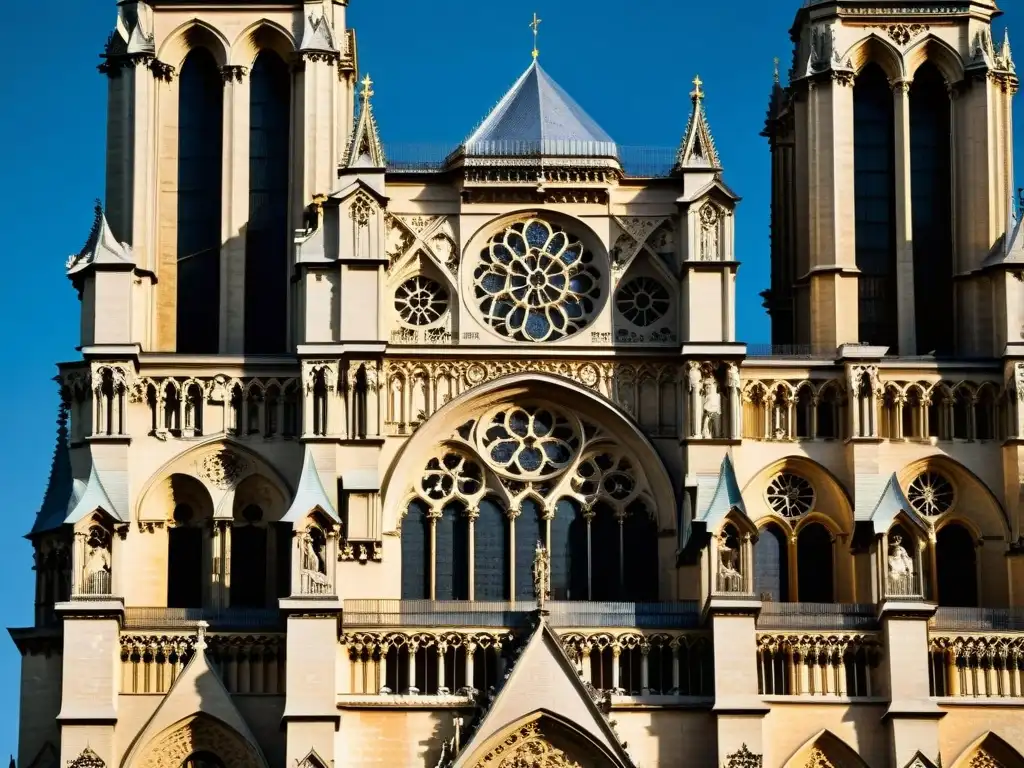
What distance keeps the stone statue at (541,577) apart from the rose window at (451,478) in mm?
1838

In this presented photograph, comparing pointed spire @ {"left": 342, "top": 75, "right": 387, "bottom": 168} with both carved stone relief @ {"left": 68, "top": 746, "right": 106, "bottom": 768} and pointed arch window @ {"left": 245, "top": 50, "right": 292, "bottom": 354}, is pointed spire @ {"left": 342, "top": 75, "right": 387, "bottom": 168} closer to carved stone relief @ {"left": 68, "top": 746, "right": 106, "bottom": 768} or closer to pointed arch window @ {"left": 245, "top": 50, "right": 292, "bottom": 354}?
pointed arch window @ {"left": 245, "top": 50, "right": 292, "bottom": 354}

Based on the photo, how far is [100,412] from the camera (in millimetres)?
52406

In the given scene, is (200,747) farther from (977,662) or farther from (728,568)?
(977,662)

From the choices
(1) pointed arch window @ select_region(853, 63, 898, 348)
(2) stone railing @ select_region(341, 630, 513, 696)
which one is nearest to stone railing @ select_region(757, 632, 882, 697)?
(2) stone railing @ select_region(341, 630, 513, 696)

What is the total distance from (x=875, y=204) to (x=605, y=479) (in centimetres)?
671

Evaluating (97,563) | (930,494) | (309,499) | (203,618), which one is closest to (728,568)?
(930,494)

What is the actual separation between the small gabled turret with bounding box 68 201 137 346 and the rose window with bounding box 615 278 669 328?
758 cm

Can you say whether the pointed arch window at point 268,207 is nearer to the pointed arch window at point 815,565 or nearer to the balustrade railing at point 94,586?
the balustrade railing at point 94,586

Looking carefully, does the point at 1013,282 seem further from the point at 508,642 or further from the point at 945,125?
the point at 508,642

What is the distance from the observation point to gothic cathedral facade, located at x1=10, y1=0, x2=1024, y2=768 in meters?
50.3

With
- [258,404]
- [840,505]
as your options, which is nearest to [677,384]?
[840,505]

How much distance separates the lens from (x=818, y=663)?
51.0 metres

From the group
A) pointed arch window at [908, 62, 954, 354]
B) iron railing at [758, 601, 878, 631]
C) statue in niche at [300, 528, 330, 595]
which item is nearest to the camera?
statue in niche at [300, 528, 330, 595]

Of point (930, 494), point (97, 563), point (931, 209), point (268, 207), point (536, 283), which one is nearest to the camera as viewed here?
point (97, 563)
